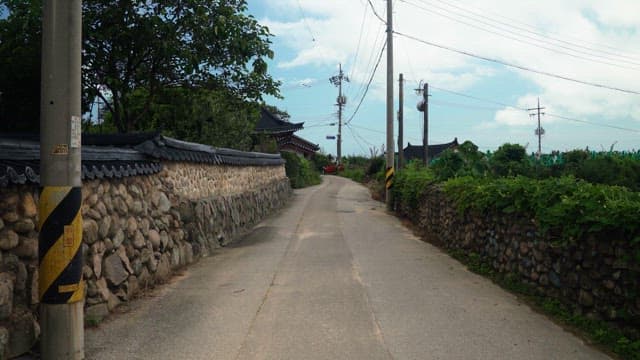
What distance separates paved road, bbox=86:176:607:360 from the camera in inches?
193

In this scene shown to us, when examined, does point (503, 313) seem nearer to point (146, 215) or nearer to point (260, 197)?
point (146, 215)

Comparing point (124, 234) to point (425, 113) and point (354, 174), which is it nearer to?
point (425, 113)

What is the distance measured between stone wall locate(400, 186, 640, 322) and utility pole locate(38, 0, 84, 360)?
508 centimetres

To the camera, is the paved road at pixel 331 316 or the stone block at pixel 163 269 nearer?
the paved road at pixel 331 316

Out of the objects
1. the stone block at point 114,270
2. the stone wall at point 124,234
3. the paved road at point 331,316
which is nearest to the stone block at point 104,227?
the stone wall at point 124,234

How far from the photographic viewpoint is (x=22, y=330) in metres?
4.32

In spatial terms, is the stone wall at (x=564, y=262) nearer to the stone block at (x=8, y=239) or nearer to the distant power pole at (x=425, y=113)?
the stone block at (x=8, y=239)

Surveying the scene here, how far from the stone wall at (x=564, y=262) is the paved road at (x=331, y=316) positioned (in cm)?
45

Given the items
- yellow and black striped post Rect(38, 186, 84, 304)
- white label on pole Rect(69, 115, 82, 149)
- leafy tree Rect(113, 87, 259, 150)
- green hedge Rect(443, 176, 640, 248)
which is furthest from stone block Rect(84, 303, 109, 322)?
leafy tree Rect(113, 87, 259, 150)

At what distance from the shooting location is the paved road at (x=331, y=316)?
4.91 metres

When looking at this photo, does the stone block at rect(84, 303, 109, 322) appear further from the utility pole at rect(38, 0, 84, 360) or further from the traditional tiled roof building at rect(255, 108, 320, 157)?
the traditional tiled roof building at rect(255, 108, 320, 157)

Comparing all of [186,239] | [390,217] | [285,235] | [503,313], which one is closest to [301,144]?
[390,217]

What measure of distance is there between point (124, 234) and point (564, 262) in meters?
5.50

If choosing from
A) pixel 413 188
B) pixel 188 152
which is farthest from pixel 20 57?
pixel 413 188
